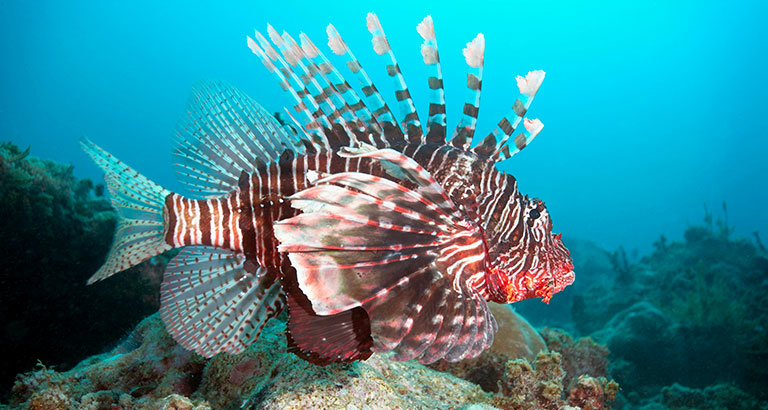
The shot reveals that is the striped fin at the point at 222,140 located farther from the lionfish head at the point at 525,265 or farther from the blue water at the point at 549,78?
the blue water at the point at 549,78

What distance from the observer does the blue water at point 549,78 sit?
96062mm

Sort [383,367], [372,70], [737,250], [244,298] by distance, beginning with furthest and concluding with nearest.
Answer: [372,70] → [737,250] → [383,367] → [244,298]

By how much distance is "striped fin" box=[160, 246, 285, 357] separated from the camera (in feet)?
8.59

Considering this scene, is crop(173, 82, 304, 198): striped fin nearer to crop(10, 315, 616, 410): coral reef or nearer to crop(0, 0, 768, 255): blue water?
crop(10, 315, 616, 410): coral reef

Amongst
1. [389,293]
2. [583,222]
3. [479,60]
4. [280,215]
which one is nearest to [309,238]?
[389,293]

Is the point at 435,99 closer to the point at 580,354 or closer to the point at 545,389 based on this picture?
the point at 545,389

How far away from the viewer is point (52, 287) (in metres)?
6.97

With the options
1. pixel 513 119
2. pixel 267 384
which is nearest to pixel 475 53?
pixel 513 119

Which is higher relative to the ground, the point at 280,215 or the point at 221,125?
the point at 221,125

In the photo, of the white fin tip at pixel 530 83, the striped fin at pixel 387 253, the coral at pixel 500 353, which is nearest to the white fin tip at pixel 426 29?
the white fin tip at pixel 530 83

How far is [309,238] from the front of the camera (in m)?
1.78

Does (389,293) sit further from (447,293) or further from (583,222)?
(583,222)

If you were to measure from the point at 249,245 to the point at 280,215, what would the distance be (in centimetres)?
30

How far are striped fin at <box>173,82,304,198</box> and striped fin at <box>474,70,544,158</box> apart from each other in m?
1.30
